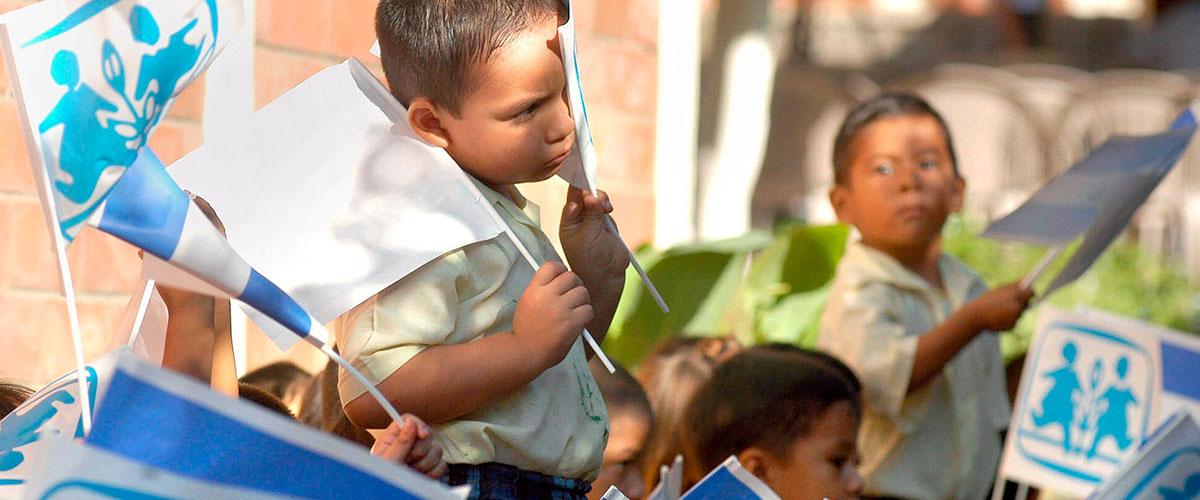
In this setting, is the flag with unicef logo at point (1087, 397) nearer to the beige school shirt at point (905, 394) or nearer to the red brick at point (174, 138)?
the beige school shirt at point (905, 394)

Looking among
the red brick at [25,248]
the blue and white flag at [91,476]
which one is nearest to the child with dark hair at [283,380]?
the red brick at [25,248]

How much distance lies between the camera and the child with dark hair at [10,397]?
1738mm

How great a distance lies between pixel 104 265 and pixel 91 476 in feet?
4.87

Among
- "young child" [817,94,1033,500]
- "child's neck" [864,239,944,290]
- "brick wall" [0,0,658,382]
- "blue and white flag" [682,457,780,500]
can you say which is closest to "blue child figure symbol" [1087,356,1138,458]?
"young child" [817,94,1033,500]

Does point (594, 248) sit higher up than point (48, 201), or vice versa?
point (48, 201)

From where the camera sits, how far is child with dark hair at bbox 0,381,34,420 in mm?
1738

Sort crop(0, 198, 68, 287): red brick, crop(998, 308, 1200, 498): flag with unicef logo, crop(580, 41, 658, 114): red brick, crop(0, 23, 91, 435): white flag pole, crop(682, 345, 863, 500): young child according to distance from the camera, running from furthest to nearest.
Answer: crop(580, 41, 658, 114): red brick
crop(998, 308, 1200, 498): flag with unicef logo
crop(0, 198, 68, 287): red brick
crop(682, 345, 863, 500): young child
crop(0, 23, 91, 435): white flag pole

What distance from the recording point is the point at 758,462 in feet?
7.59

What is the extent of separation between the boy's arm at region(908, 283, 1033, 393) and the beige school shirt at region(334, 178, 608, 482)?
1.10m

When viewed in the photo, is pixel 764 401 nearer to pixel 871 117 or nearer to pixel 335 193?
pixel 871 117

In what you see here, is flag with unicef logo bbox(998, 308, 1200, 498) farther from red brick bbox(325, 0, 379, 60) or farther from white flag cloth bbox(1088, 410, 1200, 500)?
red brick bbox(325, 0, 379, 60)

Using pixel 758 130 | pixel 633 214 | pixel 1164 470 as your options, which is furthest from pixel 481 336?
pixel 758 130

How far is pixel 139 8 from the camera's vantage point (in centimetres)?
129

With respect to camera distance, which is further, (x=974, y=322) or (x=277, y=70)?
(x=277, y=70)
